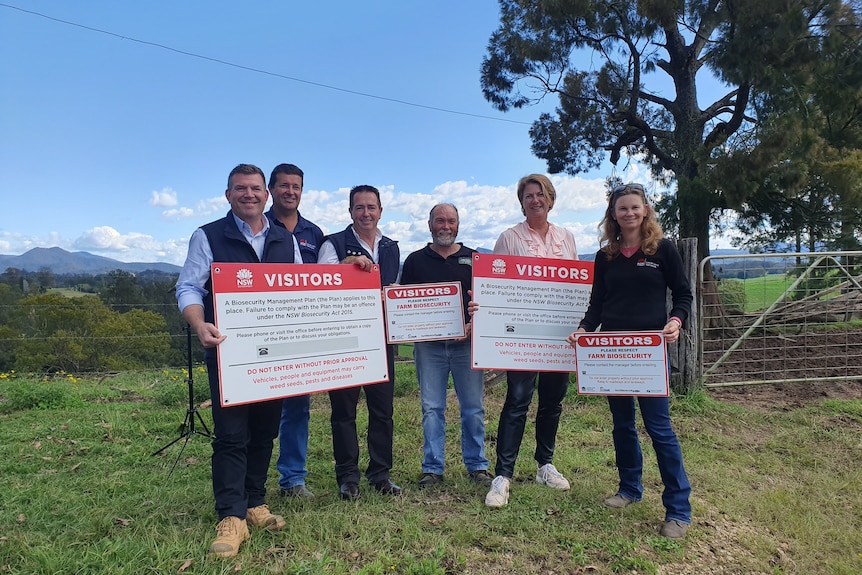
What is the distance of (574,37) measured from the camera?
38.3ft

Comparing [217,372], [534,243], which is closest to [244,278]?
[217,372]

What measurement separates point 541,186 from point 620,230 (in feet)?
2.05

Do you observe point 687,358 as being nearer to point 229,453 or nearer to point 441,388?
point 441,388

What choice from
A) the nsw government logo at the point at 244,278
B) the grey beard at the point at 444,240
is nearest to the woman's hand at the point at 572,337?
the grey beard at the point at 444,240

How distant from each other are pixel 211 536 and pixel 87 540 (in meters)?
0.69

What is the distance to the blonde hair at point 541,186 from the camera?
354 cm

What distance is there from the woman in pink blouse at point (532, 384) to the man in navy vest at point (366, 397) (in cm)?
78

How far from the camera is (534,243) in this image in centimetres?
368

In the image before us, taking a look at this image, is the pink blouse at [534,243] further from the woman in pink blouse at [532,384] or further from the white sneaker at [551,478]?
the white sneaker at [551,478]

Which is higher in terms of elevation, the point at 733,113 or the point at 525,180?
the point at 733,113

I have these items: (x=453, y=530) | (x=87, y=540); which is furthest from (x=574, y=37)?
(x=87, y=540)

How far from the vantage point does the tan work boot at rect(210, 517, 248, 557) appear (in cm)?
271

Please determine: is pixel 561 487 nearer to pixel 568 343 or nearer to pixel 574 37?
pixel 568 343

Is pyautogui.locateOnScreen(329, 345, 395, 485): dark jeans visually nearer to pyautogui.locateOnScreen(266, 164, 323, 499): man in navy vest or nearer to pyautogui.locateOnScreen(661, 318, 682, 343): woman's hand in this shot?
pyautogui.locateOnScreen(266, 164, 323, 499): man in navy vest
